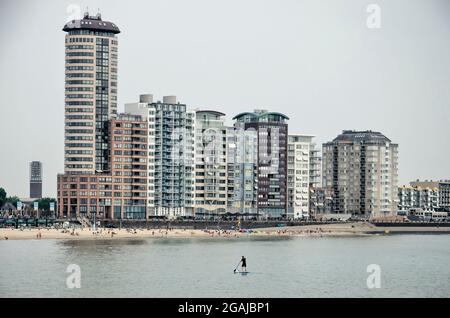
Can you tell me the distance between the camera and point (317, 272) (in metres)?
125

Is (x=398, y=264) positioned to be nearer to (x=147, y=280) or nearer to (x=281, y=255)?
(x=281, y=255)

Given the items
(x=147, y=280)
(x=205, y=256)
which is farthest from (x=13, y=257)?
(x=147, y=280)

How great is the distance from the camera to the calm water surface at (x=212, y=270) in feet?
326

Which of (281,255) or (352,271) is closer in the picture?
(352,271)

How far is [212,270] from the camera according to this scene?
402 ft

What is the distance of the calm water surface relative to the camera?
9944 cm
